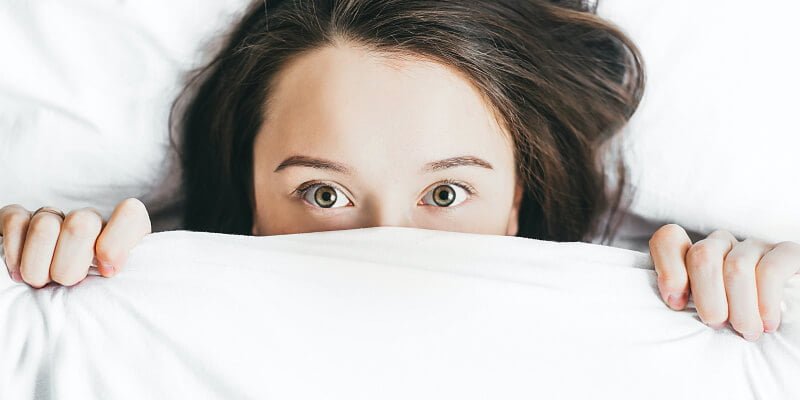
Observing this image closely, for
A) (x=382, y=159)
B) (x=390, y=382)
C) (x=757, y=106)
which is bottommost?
(x=390, y=382)

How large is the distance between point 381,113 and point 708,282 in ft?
1.24

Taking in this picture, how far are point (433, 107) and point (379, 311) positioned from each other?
29cm

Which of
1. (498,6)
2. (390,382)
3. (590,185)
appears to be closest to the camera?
(390,382)

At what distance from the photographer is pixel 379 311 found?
2.32 feet

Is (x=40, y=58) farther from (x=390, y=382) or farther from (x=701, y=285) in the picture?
(x=701, y=285)

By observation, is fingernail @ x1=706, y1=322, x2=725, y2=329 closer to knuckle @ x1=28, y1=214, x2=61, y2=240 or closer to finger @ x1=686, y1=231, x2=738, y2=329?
finger @ x1=686, y1=231, x2=738, y2=329

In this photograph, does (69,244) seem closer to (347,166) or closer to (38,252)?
(38,252)

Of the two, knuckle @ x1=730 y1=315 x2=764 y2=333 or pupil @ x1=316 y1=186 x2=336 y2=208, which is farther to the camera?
pupil @ x1=316 y1=186 x2=336 y2=208

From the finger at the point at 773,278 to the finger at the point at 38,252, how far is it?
0.65 meters

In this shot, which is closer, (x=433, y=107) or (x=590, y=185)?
(x=433, y=107)

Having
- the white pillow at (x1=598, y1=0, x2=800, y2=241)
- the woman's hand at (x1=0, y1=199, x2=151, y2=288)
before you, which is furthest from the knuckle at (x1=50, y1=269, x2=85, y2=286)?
the white pillow at (x1=598, y1=0, x2=800, y2=241)

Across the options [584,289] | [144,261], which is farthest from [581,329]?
[144,261]

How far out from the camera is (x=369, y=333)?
696 mm

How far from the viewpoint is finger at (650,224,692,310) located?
75 centimetres
